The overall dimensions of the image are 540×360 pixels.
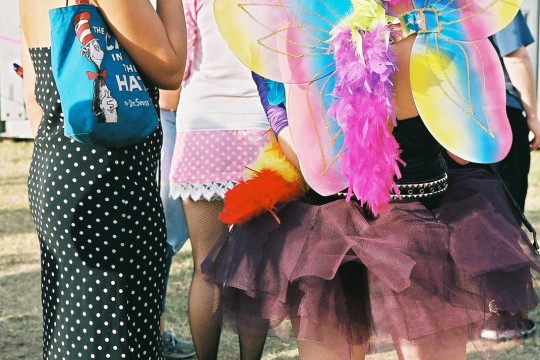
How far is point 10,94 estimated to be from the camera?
10.1 m

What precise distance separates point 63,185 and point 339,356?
30.3 inches

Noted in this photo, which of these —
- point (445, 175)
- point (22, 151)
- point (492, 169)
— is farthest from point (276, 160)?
point (22, 151)

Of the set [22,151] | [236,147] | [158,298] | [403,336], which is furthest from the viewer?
[22,151]

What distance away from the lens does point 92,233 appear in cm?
215

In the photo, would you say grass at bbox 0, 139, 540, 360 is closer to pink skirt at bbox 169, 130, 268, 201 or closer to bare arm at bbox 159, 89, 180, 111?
pink skirt at bbox 169, 130, 268, 201

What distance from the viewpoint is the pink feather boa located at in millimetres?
1983

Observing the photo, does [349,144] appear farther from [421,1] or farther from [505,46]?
[505,46]

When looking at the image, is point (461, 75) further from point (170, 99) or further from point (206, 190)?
point (170, 99)

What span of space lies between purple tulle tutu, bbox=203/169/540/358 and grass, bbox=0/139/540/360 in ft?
1.69

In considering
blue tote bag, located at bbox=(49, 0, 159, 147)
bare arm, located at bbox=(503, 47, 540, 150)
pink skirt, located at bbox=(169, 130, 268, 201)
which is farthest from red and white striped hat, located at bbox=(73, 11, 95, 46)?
bare arm, located at bbox=(503, 47, 540, 150)

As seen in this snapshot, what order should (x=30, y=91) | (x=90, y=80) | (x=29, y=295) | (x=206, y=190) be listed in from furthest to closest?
(x=29, y=295) → (x=206, y=190) → (x=30, y=91) → (x=90, y=80)

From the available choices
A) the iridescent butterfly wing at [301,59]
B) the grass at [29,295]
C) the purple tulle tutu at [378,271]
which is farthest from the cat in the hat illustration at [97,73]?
the grass at [29,295]

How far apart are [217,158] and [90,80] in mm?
1236

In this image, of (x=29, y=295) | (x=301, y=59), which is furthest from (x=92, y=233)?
(x=29, y=295)
